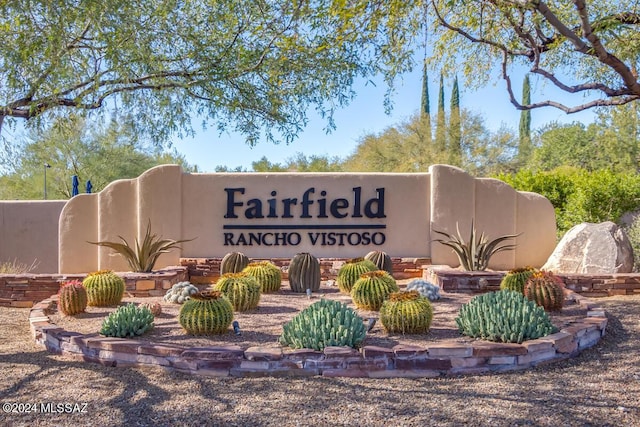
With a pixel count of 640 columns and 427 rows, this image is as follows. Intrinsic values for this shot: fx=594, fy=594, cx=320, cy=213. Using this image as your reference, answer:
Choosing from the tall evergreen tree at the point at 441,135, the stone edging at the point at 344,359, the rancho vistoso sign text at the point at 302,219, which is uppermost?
the tall evergreen tree at the point at 441,135

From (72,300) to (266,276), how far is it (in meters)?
3.20

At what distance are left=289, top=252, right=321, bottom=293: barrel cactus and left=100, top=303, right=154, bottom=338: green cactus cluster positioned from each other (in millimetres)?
3898

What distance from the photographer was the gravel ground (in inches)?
167

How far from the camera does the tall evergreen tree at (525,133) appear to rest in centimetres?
3459

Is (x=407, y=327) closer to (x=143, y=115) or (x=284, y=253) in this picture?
(x=143, y=115)

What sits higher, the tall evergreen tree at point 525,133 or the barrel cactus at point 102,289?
the tall evergreen tree at point 525,133

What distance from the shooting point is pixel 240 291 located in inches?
318

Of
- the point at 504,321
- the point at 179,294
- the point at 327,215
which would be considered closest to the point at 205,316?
the point at 179,294

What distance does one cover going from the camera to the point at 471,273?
10117mm

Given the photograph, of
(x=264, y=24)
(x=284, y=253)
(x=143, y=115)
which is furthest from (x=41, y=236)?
(x=264, y=24)

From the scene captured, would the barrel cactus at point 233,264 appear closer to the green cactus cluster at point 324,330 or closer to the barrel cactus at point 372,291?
the barrel cactus at point 372,291

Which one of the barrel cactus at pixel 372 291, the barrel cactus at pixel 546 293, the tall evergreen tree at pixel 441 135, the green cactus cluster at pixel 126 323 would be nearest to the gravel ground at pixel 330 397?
the green cactus cluster at pixel 126 323

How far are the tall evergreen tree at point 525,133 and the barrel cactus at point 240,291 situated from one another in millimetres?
28616

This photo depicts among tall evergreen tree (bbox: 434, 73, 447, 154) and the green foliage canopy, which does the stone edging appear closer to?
the green foliage canopy
